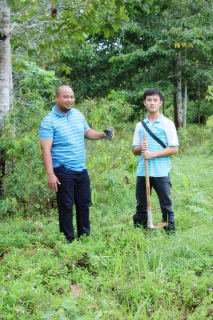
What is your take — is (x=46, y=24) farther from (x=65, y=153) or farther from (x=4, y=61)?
(x=65, y=153)

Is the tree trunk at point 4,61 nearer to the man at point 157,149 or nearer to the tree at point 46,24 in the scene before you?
the tree at point 46,24

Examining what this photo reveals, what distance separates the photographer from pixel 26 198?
5.04 meters

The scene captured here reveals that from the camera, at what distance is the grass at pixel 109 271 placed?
2.54m

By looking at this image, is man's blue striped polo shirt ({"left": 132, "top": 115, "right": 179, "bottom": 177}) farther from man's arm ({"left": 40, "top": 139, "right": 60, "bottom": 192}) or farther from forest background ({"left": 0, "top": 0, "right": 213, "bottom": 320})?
man's arm ({"left": 40, "top": 139, "right": 60, "bottom": 192})

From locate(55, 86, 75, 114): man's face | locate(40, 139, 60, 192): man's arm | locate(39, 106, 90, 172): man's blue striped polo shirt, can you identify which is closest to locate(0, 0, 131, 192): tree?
locate(55, 86, 75, 114): man's face

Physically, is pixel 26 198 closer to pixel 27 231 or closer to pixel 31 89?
pixel 27 231

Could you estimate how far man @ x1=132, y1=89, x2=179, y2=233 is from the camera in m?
3.74

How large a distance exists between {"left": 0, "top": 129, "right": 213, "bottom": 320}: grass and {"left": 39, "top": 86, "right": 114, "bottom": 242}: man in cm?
40

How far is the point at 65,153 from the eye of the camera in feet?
12.2

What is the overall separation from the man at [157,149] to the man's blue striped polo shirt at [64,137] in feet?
2.01

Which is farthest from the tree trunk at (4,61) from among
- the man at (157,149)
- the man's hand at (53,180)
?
the man at (157,149)

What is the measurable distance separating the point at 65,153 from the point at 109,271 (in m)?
1.26

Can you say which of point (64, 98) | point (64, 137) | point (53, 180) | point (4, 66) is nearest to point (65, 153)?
point (64, 137)

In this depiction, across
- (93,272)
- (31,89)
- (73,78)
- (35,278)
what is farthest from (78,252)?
(73,78)
